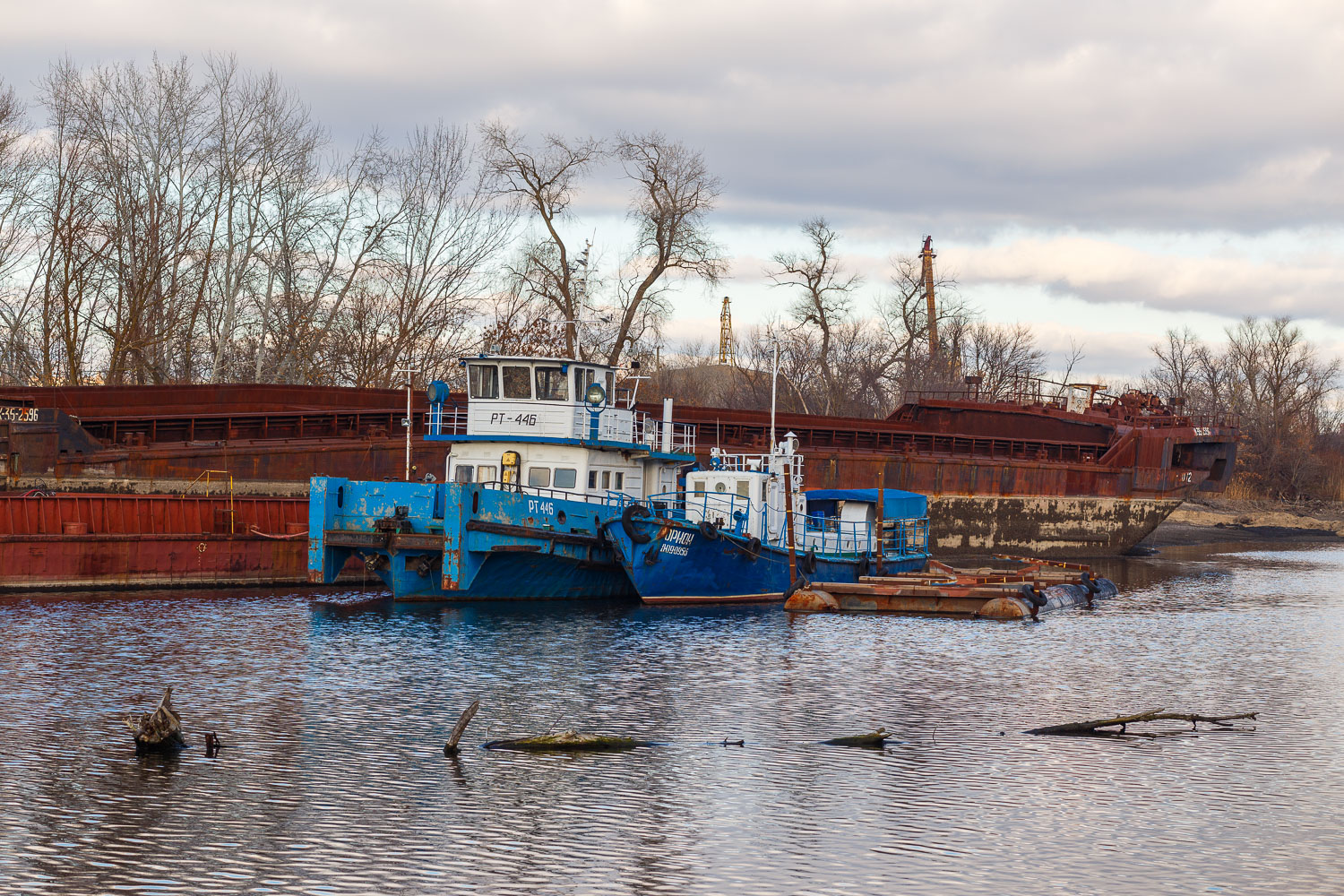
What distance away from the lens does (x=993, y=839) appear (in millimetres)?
11305

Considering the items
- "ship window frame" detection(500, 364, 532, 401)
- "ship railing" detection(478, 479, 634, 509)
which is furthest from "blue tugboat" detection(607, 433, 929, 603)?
"ship window frame" detection(500, 364, 532, 401)

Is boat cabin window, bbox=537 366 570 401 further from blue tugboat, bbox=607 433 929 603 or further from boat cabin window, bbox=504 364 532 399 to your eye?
blue tugboat, bbox=607 433 929 603

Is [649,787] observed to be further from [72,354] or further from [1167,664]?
[72,354]

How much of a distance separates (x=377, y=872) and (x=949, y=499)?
3783 centimetres

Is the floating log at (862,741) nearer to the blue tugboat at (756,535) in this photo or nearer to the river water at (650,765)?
the river water at (650,765)

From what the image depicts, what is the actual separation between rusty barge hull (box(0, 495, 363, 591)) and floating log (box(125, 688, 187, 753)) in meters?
15.5

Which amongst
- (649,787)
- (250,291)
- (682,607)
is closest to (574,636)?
(682,607)

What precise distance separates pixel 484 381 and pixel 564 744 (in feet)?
49.6

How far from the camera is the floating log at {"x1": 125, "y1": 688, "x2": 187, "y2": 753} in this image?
13.5 m

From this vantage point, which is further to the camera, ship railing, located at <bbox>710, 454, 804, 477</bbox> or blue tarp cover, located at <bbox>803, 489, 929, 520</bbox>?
blue tarp cover, located at <bbox>803, 489, 929, 520</bbox>

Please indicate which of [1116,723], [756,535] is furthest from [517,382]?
[1116,723]

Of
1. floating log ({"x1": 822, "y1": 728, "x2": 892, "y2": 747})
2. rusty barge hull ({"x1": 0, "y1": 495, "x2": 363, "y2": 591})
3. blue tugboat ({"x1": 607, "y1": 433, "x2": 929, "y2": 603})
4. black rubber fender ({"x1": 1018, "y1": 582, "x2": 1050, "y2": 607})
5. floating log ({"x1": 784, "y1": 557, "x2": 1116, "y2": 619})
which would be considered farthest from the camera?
black rubber fender ({"x1": 1018, "y1": 582, "x2": 1050, "y2": 607})

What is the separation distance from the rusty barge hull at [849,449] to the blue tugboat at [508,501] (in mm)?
8250

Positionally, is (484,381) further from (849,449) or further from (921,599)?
(849,449)
